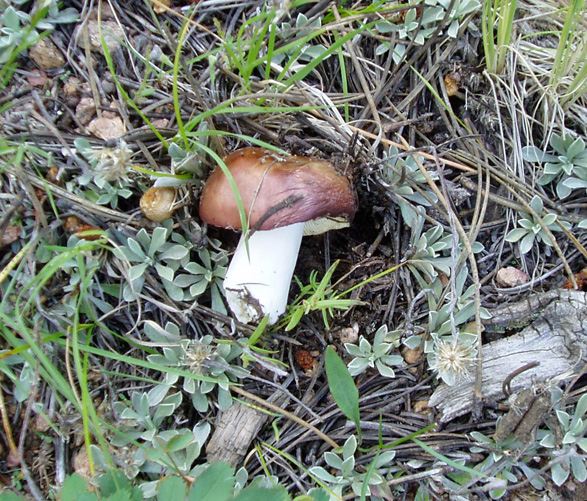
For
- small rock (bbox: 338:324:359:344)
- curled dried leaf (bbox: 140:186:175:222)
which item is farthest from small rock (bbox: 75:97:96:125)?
small rock (bbox: 338:324:359:344)

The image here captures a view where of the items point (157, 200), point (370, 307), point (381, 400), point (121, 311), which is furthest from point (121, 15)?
point (381, 400)

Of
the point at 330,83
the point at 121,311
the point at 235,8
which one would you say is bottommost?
the point at 121,311

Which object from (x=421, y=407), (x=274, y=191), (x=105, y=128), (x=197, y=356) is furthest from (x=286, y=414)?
(x=105, y=128)

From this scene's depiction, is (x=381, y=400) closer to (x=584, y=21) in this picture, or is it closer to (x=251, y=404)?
(x=251, y=404)

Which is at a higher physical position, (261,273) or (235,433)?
(261,273)

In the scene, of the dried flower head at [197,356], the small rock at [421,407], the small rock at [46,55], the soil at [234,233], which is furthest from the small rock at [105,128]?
the small rock at [421,407]

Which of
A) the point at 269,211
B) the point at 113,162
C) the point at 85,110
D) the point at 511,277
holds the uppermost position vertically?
the point at 85,110

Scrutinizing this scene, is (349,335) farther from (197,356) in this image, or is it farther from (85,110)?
(85,110)
